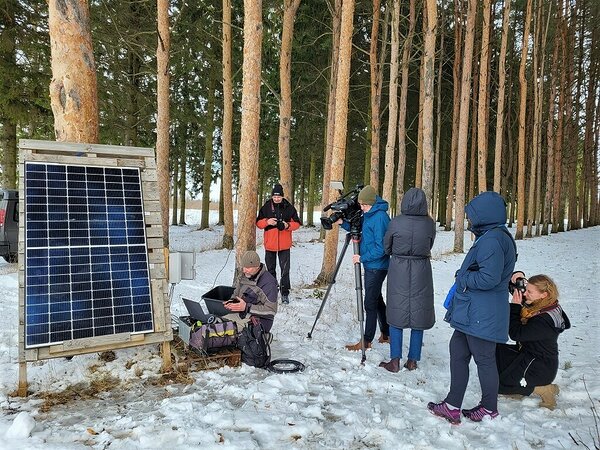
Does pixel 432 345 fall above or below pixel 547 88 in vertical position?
below

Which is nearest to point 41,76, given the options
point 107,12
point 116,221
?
point 107,12

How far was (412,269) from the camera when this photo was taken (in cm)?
414

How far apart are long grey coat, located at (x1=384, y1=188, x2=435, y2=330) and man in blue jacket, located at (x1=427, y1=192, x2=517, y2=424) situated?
0.81m

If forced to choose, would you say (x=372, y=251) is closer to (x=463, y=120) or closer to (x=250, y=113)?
(x=250, y=113)

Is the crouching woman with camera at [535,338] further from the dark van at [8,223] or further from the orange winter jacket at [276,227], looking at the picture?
the dark van at [8,223]

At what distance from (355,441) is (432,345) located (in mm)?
2826

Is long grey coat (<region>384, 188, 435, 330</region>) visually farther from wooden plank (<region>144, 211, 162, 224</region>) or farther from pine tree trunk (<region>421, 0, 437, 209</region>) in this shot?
pine tree trunk (<region>421, 0, 437, 209</region>)

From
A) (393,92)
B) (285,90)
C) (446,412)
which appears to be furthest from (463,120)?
(446,412)

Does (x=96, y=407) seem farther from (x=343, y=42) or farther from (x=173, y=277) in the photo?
(x=343, y=42)

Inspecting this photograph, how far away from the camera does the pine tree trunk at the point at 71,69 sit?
4.30m

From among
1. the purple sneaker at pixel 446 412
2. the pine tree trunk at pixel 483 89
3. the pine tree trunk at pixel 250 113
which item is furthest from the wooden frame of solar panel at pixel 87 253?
the pine tree trunk at pixel 483 89

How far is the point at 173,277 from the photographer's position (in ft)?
14.4

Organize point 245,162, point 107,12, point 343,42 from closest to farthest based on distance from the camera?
point 245,162 < point 343,42 < point 107,12

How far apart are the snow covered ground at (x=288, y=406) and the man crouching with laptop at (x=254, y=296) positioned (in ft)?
1.82
